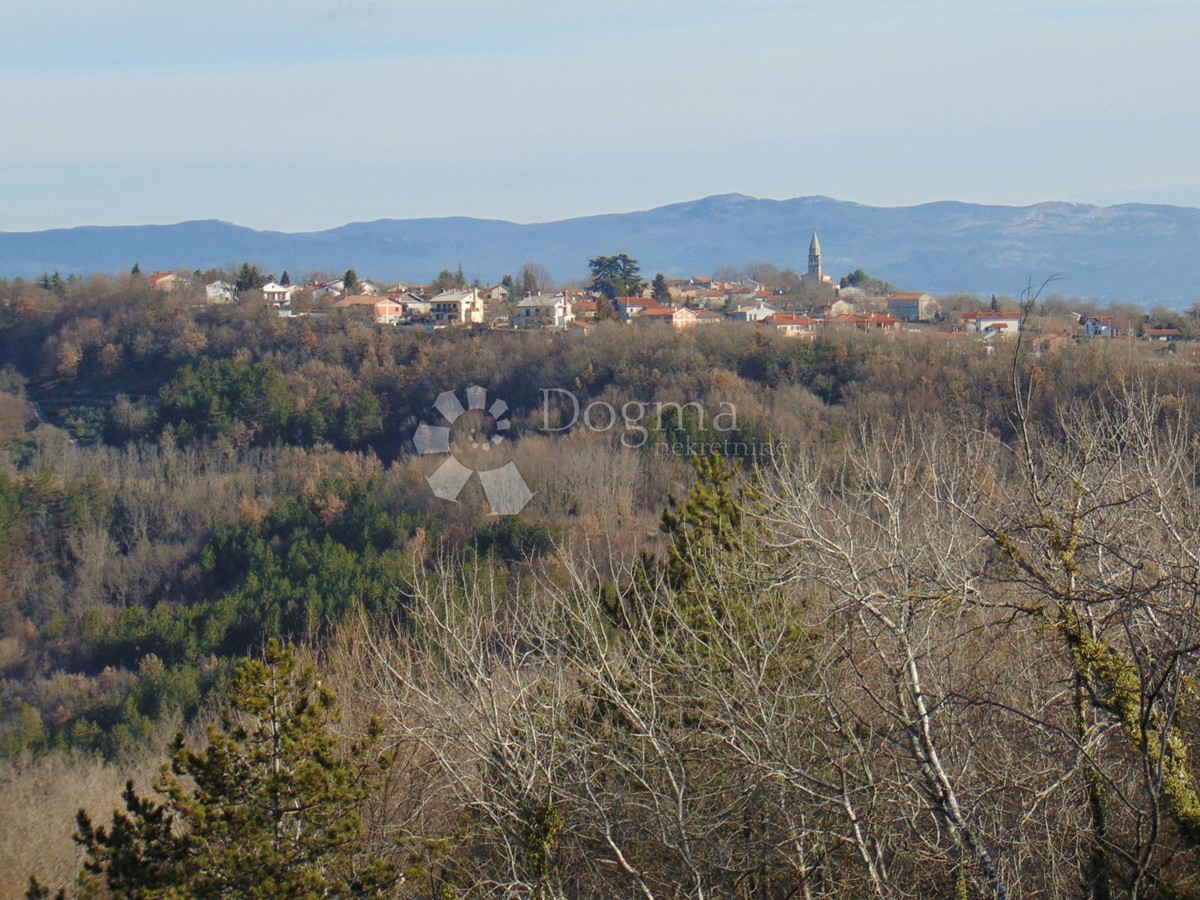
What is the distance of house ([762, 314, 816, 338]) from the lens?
123 ft

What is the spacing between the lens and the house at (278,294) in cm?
4600

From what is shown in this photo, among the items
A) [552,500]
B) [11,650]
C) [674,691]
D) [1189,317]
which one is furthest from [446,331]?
[674,691]

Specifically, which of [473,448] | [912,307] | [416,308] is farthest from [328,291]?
[912,307]

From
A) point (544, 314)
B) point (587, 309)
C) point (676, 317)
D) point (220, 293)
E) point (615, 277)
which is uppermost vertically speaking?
point (615, 277)

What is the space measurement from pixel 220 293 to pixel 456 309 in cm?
1161

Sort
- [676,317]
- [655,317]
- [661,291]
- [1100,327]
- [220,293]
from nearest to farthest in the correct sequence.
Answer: [1100,327] → [655,317] → [676,317] → [661,291] → [220,293]

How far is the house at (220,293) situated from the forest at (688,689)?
2102cm

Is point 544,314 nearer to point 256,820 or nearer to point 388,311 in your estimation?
point 388,311

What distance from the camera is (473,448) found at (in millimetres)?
31828

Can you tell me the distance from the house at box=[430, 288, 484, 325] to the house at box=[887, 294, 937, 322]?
1571 cm

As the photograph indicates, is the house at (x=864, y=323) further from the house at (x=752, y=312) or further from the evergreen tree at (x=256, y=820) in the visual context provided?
the evergreen tree at (x=256, y=820)

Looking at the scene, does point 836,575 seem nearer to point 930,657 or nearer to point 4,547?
point 930,657

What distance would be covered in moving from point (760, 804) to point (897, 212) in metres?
130

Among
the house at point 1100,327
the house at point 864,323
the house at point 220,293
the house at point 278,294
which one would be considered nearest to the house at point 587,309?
the house at point 864,323
